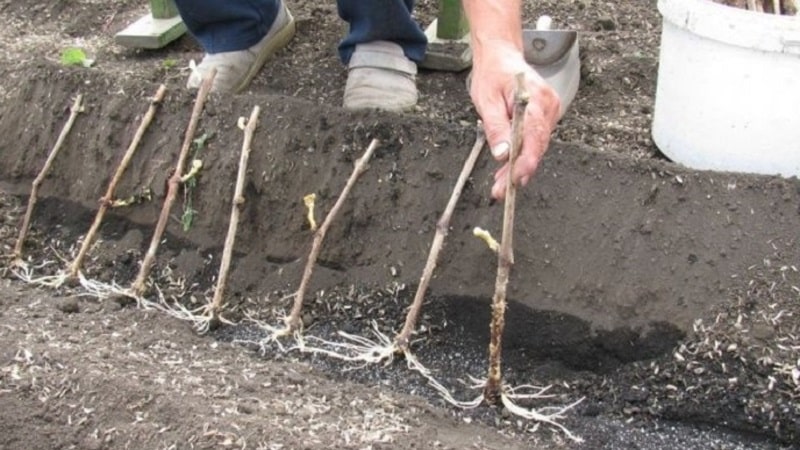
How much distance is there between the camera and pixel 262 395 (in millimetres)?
2016

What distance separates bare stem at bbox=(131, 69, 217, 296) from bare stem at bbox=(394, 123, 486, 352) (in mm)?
669

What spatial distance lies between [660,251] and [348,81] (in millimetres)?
1068

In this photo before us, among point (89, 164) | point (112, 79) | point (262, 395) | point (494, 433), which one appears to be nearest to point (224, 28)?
point (112, 79)

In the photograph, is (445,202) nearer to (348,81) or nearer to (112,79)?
(348,81)

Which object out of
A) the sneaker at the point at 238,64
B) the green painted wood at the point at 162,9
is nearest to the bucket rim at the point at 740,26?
the sneaker at the point at 238,64

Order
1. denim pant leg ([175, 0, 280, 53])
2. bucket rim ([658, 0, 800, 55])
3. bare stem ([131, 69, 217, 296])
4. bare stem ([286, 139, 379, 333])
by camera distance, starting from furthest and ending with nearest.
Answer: denim pant leg ([175, 0, 280, 53])
bare stem ([131, 69, 217, 296])
bare stem ([286, 139, 379, 333])
bucket rim ([658, 0, 800, 55])

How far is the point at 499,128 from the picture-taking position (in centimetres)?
187

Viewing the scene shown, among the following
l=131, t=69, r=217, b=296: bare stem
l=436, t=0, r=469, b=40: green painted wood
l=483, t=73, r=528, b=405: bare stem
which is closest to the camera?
l=483, t=73, r=528, b=405: bare stem

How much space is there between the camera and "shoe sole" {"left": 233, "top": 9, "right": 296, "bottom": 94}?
3020 millimetres

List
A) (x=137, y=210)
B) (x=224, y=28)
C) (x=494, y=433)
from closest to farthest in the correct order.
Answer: (x=494, y=433)
(x=137, y=210)
(x=224, y=28)

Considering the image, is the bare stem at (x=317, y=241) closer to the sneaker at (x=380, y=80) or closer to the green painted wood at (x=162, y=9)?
the sneaker at (x=380, y=80)

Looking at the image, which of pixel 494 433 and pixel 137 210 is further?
pixel 137 210

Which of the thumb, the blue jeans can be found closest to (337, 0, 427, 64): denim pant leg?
the blue jeans

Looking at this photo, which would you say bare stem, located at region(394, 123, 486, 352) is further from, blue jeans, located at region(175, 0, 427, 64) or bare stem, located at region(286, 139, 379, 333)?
blue jeans, located at region(175, 0, 427, 64)
